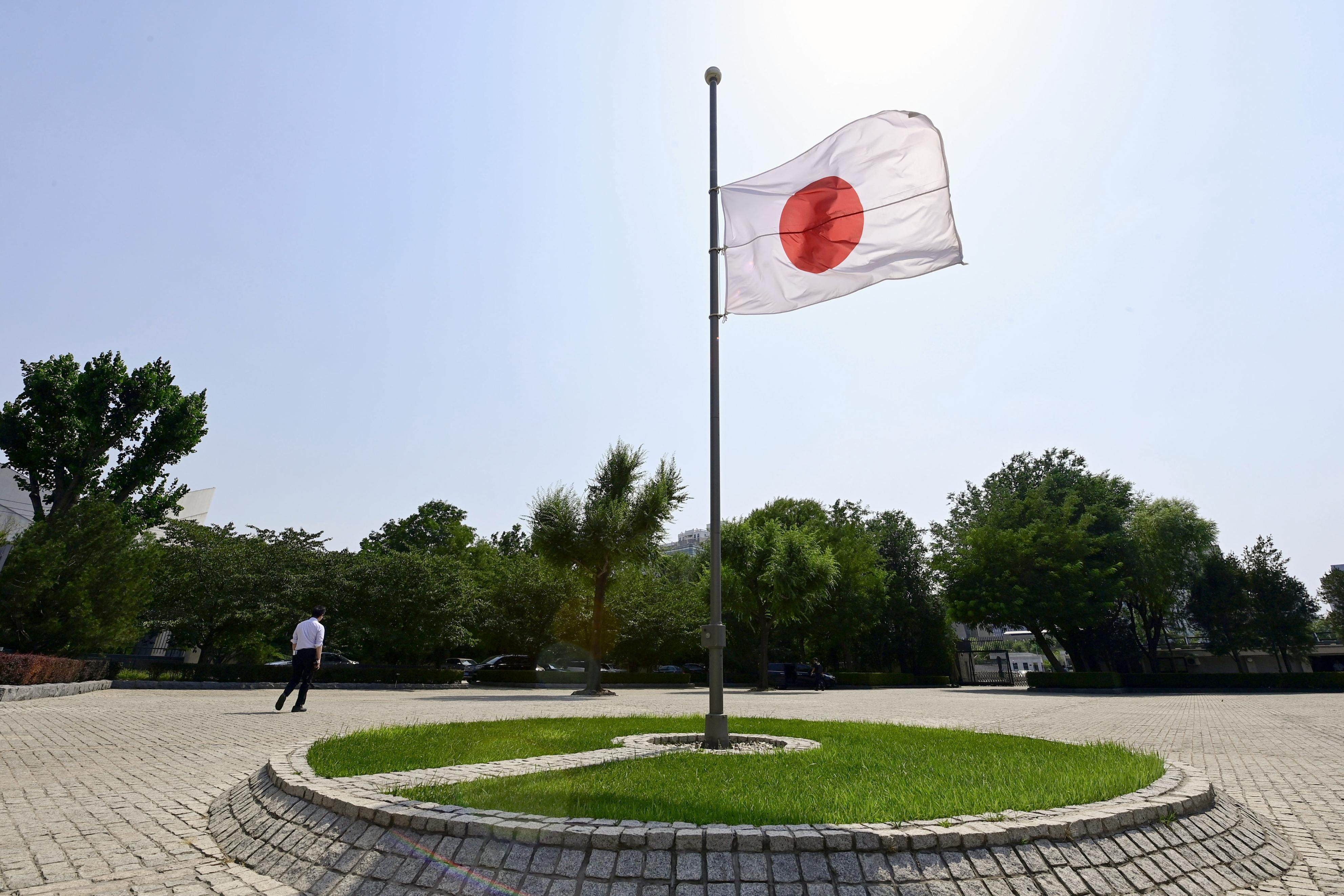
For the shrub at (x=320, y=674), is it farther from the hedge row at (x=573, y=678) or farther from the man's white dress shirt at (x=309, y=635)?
the man's white dress shirt at (x=309, y=635)

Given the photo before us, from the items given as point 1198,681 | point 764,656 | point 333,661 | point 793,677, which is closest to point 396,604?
point 333,661

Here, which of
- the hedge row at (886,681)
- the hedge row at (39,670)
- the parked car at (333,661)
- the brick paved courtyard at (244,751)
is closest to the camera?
the brick paved courtyard at (244,751)

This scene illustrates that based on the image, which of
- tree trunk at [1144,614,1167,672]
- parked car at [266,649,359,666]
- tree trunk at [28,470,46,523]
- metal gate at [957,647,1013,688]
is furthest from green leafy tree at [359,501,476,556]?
tree trunk at [1144,614,1167,672]

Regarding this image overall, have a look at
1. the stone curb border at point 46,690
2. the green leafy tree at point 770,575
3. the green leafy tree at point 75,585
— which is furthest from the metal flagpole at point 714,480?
the green leafy tree at point 770,575

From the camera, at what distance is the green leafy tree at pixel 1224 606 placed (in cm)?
3912

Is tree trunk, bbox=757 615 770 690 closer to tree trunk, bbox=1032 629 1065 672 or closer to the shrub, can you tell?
the shrub

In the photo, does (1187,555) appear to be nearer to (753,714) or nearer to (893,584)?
(893,584)

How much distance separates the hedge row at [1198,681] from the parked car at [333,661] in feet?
111

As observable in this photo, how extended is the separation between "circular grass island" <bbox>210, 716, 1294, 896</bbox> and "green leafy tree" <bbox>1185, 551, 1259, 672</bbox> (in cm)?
4175

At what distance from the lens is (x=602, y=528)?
27734 millimetres

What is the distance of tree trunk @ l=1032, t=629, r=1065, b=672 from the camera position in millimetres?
38531

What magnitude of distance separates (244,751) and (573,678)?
2869 centimetres

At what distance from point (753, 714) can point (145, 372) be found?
98.2 feet

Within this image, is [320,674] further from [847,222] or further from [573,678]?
[847,222]
